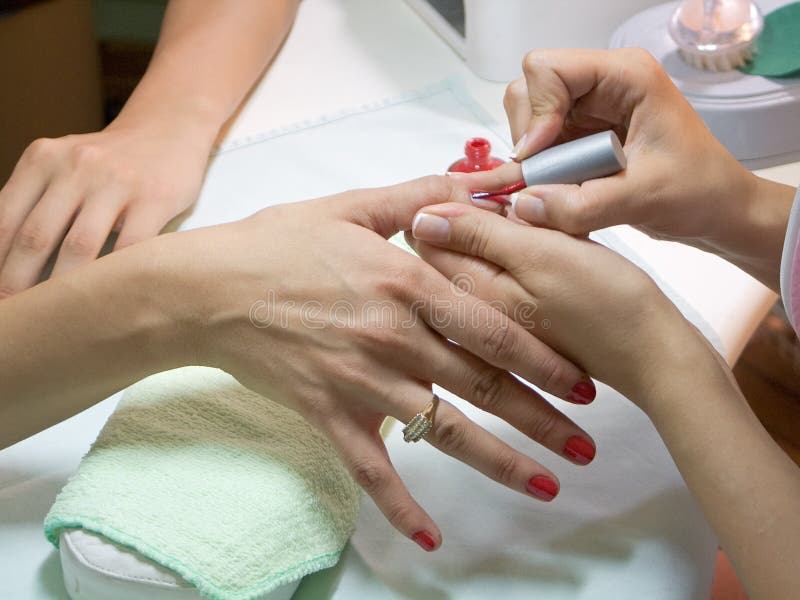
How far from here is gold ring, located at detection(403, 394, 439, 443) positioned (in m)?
0.63

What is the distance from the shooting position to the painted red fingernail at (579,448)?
63cm

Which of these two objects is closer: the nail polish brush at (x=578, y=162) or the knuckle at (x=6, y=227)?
the nail polish brush at (x=578, y=162)

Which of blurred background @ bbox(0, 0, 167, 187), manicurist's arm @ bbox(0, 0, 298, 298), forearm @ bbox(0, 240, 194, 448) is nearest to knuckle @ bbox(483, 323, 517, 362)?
forearm @ bbox(0, 240, 194, 448)

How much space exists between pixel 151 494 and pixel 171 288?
0.15 metres

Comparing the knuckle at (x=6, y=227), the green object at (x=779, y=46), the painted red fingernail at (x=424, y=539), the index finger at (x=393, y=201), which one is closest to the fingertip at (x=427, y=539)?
the painted red fingernail at (x=424, y=539)

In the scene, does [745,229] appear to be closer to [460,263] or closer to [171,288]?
[460,263]

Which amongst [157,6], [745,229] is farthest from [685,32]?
[157,6]

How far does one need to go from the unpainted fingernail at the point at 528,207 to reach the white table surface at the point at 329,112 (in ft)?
0.66

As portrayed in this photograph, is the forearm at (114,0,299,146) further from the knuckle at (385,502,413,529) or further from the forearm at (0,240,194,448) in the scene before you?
the knuckle at (385,502,413,529)

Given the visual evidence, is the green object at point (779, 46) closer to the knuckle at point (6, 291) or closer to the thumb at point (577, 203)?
the thumb at point (577, 203)

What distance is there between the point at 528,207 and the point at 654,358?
0.45ft

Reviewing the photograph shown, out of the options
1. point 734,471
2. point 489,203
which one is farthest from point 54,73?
point 734,471

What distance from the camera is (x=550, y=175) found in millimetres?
664

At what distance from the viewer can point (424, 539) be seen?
1.98 ft
